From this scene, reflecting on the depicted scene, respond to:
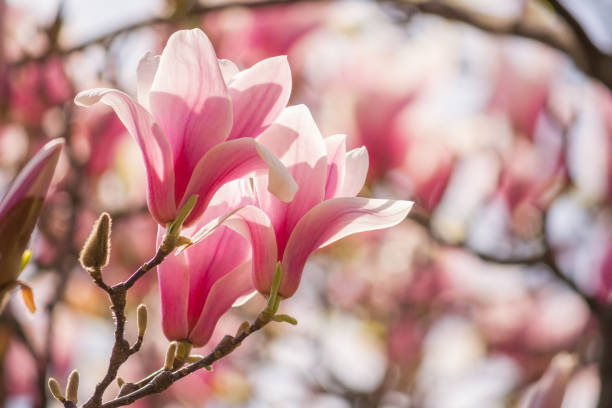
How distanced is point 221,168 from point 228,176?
1 cm

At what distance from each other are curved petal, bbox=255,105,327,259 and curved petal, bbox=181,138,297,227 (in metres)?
0.04

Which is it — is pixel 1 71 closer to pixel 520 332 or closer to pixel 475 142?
pixel 475 142

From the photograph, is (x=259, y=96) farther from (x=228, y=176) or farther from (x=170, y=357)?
(x=170, y=357)

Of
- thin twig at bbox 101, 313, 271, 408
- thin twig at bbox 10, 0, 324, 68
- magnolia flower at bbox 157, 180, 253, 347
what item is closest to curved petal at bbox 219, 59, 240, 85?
magnolia flower at bbox 157, 180, 253, 347

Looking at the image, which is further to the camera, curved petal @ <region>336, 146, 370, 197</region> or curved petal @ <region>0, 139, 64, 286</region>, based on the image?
curved petal @ <region>336, 146, 370, 197</region>

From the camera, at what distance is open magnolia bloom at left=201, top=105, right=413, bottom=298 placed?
667 mm

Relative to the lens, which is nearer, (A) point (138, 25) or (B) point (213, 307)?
(B) point (213, 307)

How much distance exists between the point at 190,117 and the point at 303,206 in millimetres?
134

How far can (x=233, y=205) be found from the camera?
27.8 inches

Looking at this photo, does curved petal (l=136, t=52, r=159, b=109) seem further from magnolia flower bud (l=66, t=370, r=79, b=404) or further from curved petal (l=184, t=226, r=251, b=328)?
magnolia flower bud (l=66, t=370, r=79, b=404)

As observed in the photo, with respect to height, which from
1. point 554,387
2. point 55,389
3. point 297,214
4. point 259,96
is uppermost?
point 259,96

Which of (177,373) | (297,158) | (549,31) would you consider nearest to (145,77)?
(297,158)

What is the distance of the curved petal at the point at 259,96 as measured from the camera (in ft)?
2.21

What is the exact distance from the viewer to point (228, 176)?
653 mm
